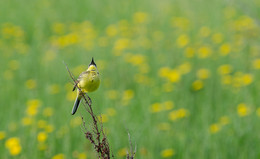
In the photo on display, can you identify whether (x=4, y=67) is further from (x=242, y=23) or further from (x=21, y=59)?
(x=242, y=23)

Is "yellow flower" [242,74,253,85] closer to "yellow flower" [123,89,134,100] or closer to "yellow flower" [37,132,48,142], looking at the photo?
"yellow flower" [123,89,134,100]

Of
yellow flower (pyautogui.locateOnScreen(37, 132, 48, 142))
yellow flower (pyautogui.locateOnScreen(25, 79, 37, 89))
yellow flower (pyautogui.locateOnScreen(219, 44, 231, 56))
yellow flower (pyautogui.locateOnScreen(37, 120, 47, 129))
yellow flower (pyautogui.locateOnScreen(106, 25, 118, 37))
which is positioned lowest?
yellow flower (pyautogui.locateOnScreen(37, 132, 48, 142))

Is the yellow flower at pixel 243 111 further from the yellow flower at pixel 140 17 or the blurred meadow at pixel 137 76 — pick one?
the yellow flower at pixel 140 17

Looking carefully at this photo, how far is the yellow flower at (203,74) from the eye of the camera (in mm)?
5200

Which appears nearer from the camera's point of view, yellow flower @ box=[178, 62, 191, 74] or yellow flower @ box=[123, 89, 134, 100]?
yellow flower @ box=[123, 89, 134, 100]

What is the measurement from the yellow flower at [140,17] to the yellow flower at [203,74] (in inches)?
98.8

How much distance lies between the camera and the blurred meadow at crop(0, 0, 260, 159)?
144 inches

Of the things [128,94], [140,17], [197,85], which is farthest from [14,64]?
[140,17]

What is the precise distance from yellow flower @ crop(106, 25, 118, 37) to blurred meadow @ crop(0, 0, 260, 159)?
1.7 inches

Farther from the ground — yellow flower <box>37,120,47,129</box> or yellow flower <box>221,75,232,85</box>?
yellow flower <box>221,75,232,85</box>

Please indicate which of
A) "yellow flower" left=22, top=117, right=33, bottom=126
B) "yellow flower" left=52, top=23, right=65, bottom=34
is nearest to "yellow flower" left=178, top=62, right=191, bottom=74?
"yellow flower" left=22, top=117, right=33, bottom=126

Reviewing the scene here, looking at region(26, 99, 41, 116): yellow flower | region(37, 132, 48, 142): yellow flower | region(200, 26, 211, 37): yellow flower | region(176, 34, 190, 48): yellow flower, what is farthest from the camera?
region(200, 26, 211, 37): yellow flower

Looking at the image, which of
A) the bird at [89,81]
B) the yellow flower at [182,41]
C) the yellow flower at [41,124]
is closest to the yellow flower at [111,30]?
the yellow flower at [182,41]

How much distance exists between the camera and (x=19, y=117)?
4312 mm
